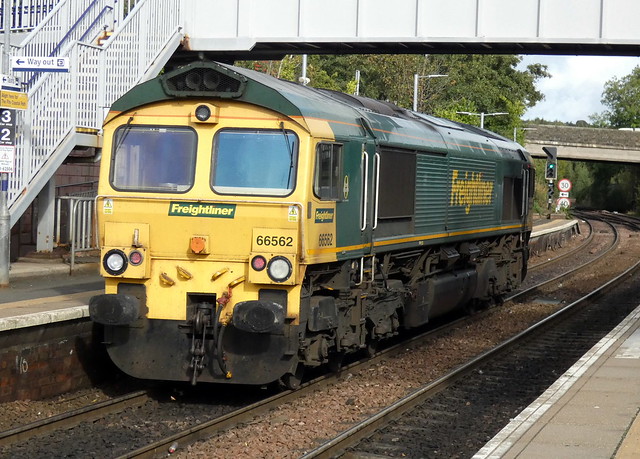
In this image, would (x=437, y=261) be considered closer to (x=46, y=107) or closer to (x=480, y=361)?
(x=480, y=361)

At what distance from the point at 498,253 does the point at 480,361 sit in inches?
234

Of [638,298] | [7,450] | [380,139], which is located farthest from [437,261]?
[638,298]

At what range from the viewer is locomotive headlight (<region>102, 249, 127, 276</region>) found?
1011 cm

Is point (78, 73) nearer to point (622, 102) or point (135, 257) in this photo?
point (135, 257)

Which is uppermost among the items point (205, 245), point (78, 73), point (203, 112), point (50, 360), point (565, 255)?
point (78, 73)

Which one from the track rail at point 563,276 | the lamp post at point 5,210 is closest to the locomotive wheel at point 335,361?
the lamp post at point 5,210

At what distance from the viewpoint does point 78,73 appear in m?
16.9

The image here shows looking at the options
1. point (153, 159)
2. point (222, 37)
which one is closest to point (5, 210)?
point (153, 159)

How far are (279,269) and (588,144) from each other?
67.1 m

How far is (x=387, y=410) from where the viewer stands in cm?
1009

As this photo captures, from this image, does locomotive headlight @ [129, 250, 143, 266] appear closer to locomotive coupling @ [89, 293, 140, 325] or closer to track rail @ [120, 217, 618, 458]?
Result: locomotive coupling @ [89, 293, 140, 325]

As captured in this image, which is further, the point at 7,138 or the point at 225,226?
the point at 7,138

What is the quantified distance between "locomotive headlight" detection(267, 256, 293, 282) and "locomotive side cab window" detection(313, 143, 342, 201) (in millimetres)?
811

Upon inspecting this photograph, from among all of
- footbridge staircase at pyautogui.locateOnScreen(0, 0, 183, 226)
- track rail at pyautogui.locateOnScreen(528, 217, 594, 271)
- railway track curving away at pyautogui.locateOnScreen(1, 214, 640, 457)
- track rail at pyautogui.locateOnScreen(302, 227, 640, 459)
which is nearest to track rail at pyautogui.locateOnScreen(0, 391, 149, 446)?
railway track curving away at pyautogui.locateOnScreen(1, 214, 640, 457)
